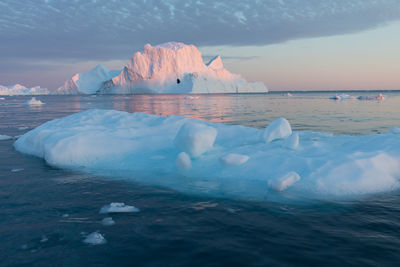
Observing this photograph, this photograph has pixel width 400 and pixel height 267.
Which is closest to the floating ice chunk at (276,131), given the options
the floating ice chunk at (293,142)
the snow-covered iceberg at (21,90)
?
the floating ice chunk at (293,142)

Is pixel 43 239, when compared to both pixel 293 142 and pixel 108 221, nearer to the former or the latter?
pixel 108 221

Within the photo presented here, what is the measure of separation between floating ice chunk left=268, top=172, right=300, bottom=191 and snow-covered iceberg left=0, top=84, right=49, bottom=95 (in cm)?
15196

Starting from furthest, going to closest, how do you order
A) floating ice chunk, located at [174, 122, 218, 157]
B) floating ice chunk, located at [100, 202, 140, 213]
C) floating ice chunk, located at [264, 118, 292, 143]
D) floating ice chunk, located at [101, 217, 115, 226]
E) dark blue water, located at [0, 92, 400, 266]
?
floating ice chunk, located at [264, 118, 292, 143] < floating ice chunk, located at [174, 122, 218, 157] < floating ice chunk, located at [100, 202, 140, 213] < floating ice chunk, located at [101, 217, 115, 226] < dark blue water, located at [0, 92, 400, 266]

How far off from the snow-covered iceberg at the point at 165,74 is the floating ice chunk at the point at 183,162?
3389 inches

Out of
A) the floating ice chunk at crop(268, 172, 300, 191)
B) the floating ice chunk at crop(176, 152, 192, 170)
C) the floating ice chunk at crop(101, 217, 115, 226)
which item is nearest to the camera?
the floating ice chunk at crop(101, 217, 115, 226)

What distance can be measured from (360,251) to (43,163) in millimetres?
6723

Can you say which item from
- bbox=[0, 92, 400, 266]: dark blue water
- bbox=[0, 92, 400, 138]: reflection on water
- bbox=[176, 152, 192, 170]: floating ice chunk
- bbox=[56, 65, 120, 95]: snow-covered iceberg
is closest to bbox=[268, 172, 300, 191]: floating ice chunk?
bbox=[0, 92, 400, 266]: dark blue water

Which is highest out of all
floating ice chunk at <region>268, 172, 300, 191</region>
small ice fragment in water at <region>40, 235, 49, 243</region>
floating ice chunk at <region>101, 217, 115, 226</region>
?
floating ice chunk at <region>268, 172, 300, 191</region>

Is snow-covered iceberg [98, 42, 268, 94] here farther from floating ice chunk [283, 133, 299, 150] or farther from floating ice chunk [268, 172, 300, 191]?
floating ice chunk [268, 172, 300, 191]

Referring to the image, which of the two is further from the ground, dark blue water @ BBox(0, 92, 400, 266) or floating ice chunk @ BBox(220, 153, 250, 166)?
floating ice chunk @ BBox(220, 153, 250, 166)

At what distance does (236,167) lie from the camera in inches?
214

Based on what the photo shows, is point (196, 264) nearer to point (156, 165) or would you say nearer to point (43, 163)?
point (156, 165)

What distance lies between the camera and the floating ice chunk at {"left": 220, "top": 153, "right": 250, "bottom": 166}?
17.8 feet

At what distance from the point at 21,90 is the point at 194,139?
16764 cm
